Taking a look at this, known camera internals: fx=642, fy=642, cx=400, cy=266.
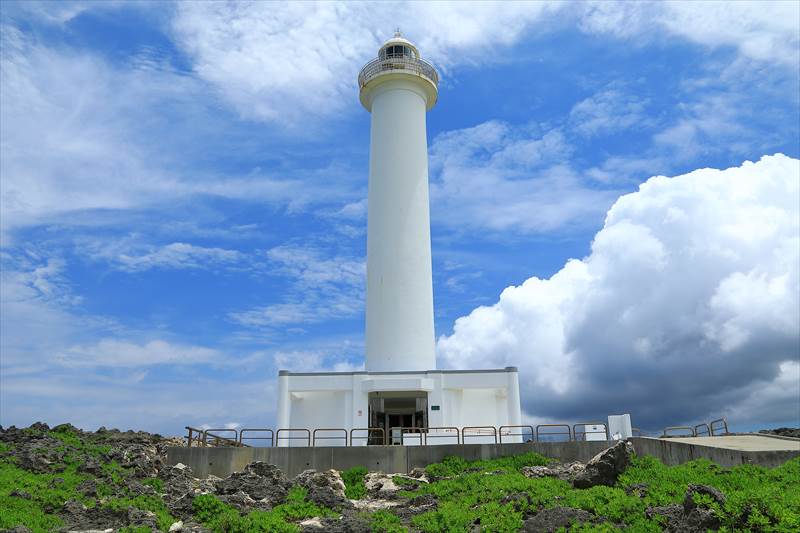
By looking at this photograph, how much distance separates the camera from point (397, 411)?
111 feet

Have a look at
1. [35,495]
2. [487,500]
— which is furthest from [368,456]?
[35,495]

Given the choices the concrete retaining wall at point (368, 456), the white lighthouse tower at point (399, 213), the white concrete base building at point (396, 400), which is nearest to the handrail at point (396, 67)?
the white lighthouse tower at point (399, 213)

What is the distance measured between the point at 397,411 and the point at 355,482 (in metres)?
11.1

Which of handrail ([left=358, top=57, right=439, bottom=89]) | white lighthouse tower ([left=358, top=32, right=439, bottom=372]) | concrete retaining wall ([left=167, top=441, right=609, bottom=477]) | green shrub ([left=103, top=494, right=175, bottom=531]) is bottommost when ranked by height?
green shrub ([left=103, top=494, right=175, bottom=531])

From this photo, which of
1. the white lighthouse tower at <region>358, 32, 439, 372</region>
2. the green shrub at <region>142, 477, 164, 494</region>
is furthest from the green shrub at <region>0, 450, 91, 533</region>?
the white lighthouse tower at <region>358, 32, 439, 372</region>

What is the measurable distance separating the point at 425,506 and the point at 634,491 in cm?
546

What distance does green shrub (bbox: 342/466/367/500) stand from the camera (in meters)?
21.0

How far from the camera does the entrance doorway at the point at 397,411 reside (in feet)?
105

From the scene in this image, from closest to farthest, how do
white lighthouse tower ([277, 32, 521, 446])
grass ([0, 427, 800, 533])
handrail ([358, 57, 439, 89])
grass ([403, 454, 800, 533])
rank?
grass ([403, 454, 800, 533])
grass ([0, 427, 800, 533])
white lighthouse tower ([277, 32, 521, 446])
handrail ([358, 57, 439, 89])

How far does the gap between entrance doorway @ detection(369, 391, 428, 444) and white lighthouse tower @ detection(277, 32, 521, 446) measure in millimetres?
53

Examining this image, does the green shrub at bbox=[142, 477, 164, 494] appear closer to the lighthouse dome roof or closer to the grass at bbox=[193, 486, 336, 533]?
the grass at bbox=[193, 486, 336, 533]

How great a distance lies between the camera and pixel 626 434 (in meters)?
28.0

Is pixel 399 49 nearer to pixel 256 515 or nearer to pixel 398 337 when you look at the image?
pixel 398 337

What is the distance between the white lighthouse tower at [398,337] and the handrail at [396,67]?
0.06 m
